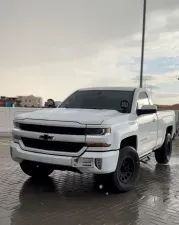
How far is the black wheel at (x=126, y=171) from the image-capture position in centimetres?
593

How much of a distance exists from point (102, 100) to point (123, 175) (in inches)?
68.6

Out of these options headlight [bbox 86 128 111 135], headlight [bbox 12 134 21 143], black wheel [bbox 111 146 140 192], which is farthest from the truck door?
headlight [bbox 12 134 21 143]

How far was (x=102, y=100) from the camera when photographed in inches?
Answer: 283

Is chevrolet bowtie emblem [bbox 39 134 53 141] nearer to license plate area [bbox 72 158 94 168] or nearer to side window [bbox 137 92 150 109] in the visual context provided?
license plate area [bbox 72 158 94 168]

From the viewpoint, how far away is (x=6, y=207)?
17.1ft

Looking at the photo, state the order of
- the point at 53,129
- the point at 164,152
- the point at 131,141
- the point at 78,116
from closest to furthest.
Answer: the point at 53,129 < the point at 78,116 < the point at 131,141 < the point at 164,152

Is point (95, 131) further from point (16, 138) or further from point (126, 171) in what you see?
point (16, 138)

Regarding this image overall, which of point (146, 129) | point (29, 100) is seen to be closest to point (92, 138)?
point (146, 129)

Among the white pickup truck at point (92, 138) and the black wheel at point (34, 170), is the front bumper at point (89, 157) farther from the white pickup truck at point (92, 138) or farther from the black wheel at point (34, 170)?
the black wheel at point (34, 170)

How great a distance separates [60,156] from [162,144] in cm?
408

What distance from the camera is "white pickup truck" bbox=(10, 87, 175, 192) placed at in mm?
5566

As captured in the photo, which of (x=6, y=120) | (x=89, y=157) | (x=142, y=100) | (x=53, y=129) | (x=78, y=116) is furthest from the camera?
(x=6, y=120)

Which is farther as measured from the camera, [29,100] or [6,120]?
[29,100]

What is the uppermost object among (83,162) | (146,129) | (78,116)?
(78,116)
